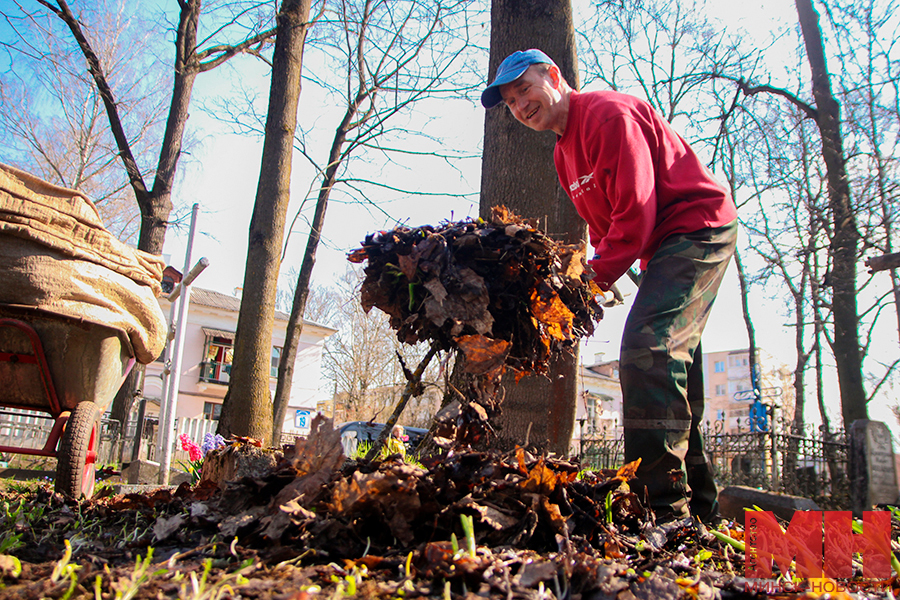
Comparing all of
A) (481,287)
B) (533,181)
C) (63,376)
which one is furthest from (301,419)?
(481,287)

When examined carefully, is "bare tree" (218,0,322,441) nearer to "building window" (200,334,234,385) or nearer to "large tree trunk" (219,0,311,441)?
"large tree trunk" (219,0,311,441)

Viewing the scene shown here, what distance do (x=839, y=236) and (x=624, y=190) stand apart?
10774 mm

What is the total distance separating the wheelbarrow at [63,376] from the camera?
2.94 metres

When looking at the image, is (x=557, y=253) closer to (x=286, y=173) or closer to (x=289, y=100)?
(x=286, y=173)

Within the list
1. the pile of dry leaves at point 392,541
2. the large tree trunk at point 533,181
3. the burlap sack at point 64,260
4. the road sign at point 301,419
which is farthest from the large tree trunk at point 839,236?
the road sign at point 301,419

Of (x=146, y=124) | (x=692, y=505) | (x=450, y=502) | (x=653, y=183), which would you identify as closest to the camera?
(x=450, y=502)

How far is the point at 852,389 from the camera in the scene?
385 inches

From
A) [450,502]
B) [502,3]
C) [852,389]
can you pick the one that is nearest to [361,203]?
[502,3]

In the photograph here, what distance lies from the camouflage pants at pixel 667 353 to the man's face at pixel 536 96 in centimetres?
81

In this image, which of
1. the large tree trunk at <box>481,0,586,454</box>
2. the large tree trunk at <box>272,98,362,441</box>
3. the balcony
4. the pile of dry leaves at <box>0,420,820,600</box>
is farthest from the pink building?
the pile of dry leaves at <box>0,420,820,600</box>

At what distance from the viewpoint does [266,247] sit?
6.07 m

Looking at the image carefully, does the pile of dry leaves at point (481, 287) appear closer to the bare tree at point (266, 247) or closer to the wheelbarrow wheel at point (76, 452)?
the wheelbarrow wheel at point (76, 452)

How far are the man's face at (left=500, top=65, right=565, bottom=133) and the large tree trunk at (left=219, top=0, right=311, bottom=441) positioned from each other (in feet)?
13.1

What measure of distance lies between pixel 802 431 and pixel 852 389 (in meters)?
3.11
